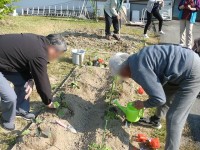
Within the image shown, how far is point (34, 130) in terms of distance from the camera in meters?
4.21

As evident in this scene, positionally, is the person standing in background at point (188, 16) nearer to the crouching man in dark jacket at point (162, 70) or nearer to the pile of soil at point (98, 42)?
the pile of soil at point (98, 42)

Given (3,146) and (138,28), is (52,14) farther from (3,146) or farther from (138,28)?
(3,146)

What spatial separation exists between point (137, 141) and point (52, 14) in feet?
27.3

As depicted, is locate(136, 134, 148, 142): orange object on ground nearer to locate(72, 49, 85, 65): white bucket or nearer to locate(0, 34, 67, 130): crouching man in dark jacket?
locate(0, 34, 67, 130): crouching man in dark jacket

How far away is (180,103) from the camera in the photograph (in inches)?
149

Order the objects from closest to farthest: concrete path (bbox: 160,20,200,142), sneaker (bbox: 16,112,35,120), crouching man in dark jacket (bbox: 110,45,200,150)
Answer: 1. crouching man in dark jacket (bbox: 110,45,200,150)
2. sneaker (bbox: 16,112,35,120)
3. concrete path (bbox: 160,20,200,142)

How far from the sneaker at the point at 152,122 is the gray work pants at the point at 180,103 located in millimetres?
806

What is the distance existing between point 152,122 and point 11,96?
211 cm

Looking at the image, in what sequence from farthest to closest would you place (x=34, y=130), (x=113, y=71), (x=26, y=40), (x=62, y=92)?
(x=62, y=92), (x=34, y=130), (x=26, y=40), (x=113, y=71)

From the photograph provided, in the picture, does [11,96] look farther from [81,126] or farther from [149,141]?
[149,141]

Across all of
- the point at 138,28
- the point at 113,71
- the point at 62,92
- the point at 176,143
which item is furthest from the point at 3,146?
the point at 138,28

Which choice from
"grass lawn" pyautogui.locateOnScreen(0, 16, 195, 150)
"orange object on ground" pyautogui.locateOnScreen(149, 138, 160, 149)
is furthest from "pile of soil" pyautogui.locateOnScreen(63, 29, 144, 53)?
"orange object on ground" pyautogui.locateOnScreen(149, 138, 160, 149)

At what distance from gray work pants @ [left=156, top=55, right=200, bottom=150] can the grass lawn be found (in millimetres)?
2104

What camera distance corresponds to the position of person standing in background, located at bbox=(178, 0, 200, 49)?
7504mm
